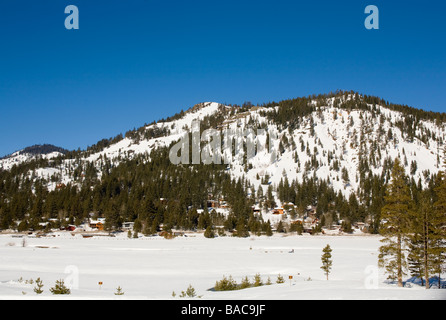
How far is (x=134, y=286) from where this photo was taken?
88.3ft

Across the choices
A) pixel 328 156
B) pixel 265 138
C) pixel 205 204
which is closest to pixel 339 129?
pixel 328 156

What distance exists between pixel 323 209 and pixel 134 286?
3887 inches

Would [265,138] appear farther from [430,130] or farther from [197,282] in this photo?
[197,282]

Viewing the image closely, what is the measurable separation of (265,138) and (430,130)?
97812mm

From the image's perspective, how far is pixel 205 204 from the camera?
12338 cm

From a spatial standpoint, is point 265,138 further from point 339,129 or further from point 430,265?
point 430,265

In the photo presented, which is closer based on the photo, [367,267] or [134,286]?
[134,286]

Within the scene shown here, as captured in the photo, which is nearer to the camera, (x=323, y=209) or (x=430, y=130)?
(x=323, y=209)

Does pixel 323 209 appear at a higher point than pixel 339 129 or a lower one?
lower

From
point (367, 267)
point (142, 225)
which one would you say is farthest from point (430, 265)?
point (142, 225)
